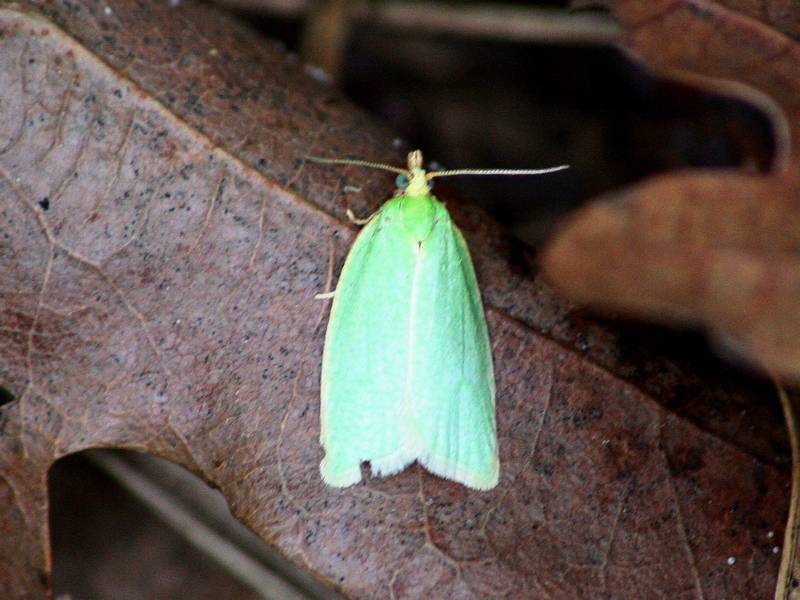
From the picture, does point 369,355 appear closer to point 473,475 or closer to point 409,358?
point 409,358

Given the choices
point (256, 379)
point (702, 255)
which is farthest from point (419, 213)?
point (702, 255)

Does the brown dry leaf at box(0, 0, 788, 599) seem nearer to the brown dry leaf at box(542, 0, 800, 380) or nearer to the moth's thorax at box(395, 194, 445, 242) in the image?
the moth's thorax at box(395, 194, 445, 242)

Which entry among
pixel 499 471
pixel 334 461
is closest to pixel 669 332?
pixel 499 471

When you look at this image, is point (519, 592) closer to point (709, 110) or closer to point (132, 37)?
point (132, 37)

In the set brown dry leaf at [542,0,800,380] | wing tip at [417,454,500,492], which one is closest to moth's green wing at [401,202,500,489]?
wing tip at [417,454,500,492]

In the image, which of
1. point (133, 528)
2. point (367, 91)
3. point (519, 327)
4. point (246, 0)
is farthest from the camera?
point (367, 91)
